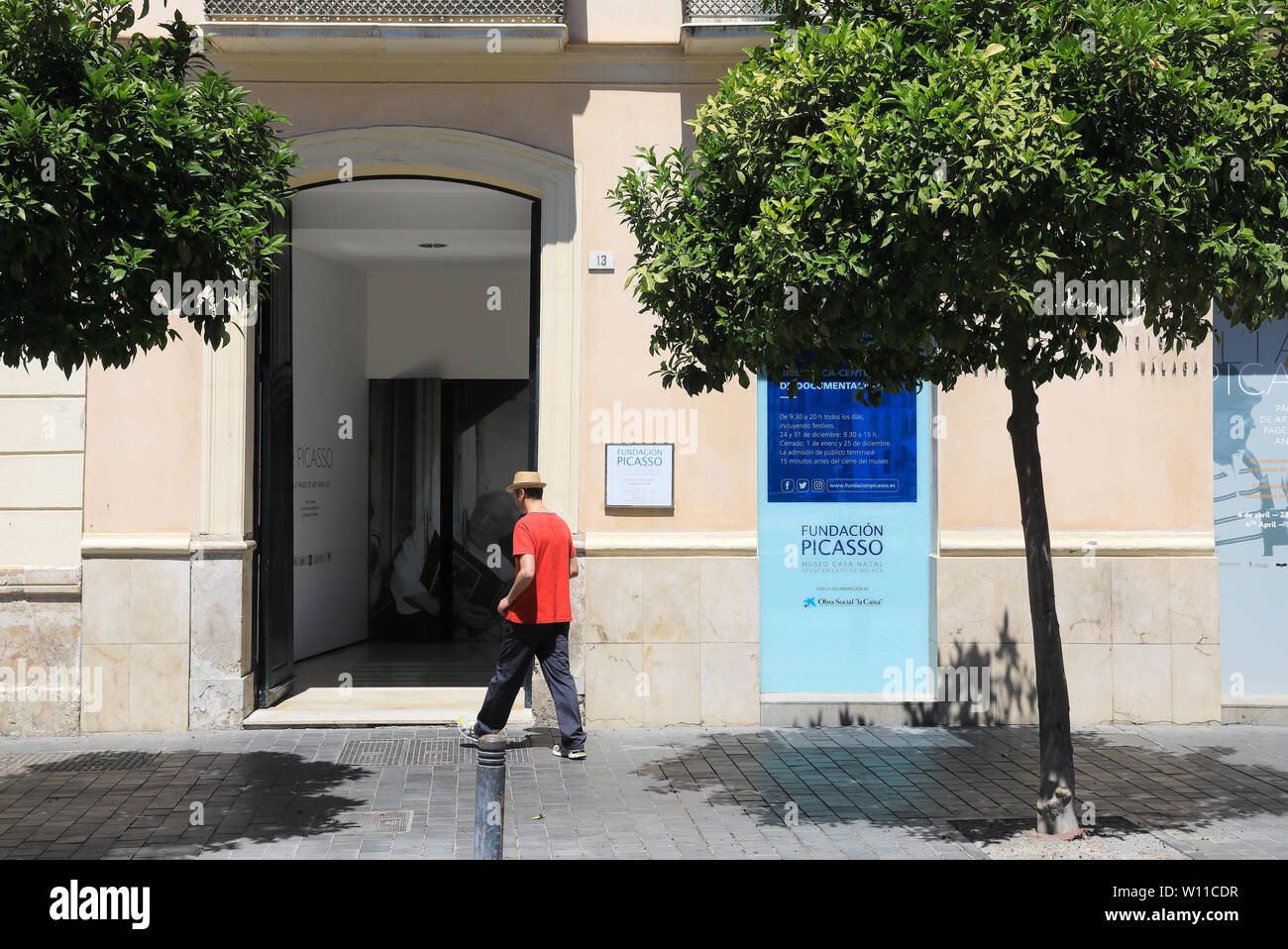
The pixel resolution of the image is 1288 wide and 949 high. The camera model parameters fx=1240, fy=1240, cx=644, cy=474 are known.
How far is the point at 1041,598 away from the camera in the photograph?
6.88 metres

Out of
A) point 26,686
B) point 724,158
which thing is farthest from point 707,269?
point 26,686

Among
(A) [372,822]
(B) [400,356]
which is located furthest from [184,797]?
(B) [400,356]

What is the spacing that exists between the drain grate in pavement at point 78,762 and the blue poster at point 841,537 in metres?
4.67

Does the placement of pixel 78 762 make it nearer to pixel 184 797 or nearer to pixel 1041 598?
pixel 184 797

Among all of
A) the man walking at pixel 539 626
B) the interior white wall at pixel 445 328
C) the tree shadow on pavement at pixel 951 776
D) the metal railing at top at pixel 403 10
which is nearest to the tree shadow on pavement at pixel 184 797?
the man walking at pixel 539 626

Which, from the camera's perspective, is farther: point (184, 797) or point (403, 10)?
point (403, 10)

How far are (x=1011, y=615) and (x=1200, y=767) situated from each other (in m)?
1.86

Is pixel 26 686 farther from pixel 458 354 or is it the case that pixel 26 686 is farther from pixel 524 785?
pixel 458 354

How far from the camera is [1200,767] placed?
333 inches

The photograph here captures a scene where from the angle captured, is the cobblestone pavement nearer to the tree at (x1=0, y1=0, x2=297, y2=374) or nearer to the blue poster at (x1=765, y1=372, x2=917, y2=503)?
the blue poster at (x1=765, y1=372, x2=917, y2=503)

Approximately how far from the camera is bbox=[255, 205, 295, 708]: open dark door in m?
10.1

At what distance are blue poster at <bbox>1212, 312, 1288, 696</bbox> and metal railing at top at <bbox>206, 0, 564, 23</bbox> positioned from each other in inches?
236

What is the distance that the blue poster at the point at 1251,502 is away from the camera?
9.98 meters

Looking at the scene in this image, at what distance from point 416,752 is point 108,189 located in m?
4.49
